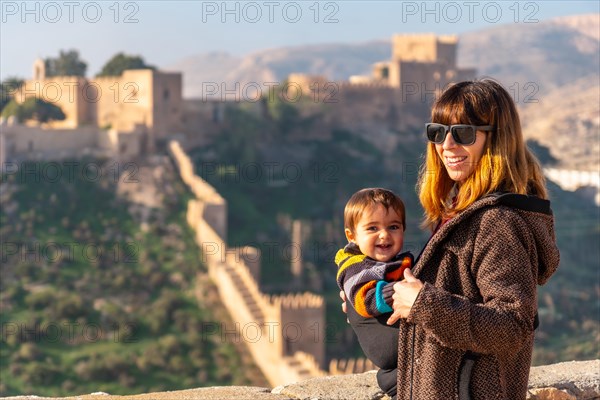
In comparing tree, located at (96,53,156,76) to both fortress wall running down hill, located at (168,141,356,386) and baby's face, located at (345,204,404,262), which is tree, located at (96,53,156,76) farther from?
baby's face, located at (345,204,404,262)

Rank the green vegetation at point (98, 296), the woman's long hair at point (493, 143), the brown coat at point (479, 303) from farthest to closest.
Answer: the green vegetation at point (98, 296), the woman's long hair at point (493, 143), the brown coat at point (479, 303)

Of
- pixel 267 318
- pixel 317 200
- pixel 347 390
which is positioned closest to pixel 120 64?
pixel 317 200

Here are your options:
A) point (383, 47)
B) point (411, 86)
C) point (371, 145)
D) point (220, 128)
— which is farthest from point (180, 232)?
point (383, 47)

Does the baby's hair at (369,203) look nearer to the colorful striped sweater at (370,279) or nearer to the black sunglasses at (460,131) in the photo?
the colorful striped sweater at (370,279)

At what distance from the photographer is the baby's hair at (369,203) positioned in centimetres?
316

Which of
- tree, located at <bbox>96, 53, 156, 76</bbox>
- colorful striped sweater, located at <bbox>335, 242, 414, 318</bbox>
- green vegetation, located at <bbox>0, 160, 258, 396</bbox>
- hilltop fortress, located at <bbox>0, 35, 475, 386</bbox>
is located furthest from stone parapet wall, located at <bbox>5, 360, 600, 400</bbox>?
tree, located at <bbox>96, 53, 156, 76</bbox>

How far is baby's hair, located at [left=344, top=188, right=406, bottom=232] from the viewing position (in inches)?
124

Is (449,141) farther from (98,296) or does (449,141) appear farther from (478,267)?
(98,296)

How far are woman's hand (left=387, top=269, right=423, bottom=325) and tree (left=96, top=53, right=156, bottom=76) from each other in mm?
31733

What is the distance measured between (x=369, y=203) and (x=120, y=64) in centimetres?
3245

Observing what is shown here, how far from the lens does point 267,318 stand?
19.9m

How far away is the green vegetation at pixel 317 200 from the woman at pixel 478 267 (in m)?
17.6

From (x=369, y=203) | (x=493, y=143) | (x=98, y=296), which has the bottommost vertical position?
(x=98, y=296)

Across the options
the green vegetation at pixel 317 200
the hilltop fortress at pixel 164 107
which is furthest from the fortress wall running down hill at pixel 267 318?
the hilltop fortress at pixel 164 107
